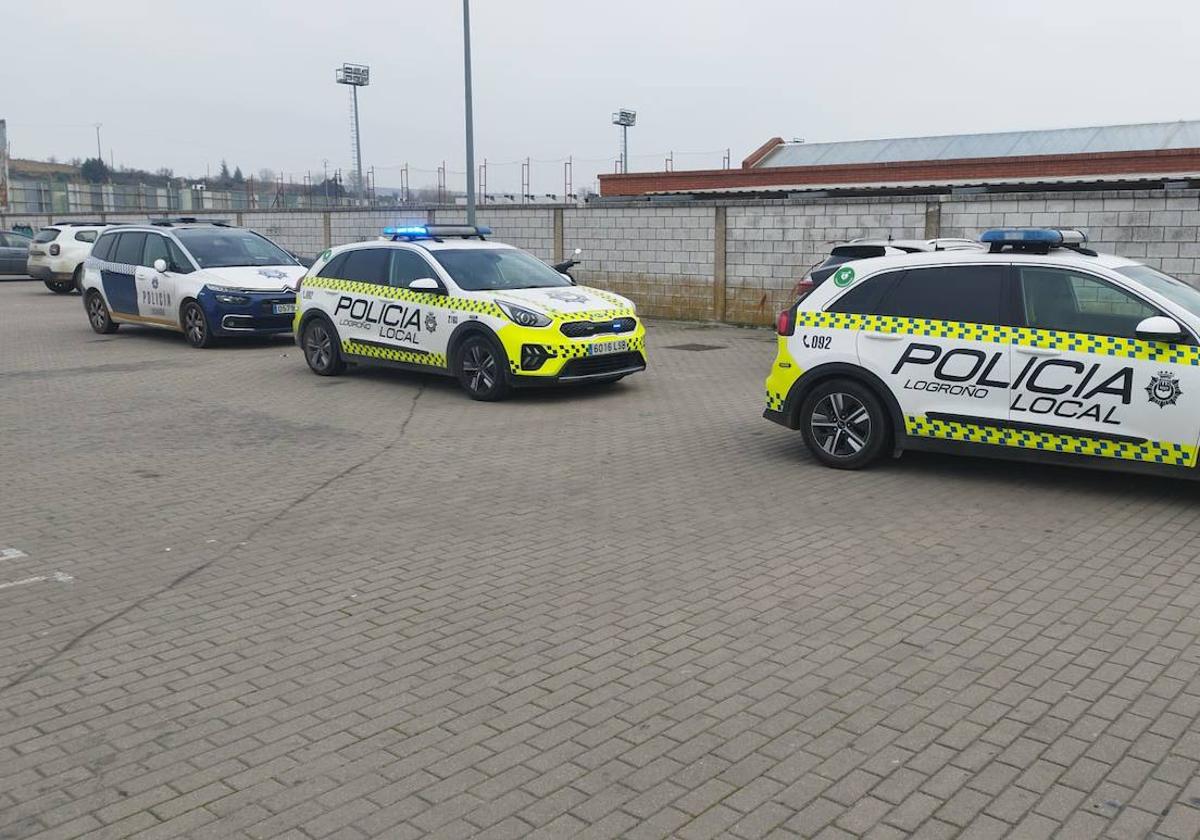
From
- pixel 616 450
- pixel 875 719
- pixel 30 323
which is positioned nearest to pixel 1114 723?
pixel 875 719

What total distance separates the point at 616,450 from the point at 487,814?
5.78m

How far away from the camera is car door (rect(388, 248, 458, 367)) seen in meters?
11.8

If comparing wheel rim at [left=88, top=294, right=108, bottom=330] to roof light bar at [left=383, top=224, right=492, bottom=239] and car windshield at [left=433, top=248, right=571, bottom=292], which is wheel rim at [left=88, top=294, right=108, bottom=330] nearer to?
roof light bar at [left=383, top=224, right=492, bottom=239]

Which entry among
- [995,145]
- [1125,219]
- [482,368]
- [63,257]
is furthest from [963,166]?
[63,257]

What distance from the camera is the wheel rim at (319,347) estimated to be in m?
13.4

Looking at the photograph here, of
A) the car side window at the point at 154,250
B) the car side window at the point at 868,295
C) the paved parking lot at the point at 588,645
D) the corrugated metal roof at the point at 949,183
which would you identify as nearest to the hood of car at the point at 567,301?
the paved parking lot at the point at 588,645

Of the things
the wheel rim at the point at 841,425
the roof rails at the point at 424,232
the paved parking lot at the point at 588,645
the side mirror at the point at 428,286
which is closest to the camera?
the paved parking lot at the point at 588,645

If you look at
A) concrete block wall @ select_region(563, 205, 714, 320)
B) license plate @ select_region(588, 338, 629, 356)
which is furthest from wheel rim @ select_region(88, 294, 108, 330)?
license plate @ select_region(588, 338, 629, 356)

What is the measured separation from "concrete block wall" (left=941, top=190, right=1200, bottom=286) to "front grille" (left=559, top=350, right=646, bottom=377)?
23.4ft

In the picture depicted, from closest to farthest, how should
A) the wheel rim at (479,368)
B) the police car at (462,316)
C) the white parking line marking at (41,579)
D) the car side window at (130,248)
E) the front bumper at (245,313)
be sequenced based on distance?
the white parking line marking at (41,579) < the police car at (462,316) < the wheel rim at (479,368) < the front bumper at (245,313) < the car side window at (130,248)

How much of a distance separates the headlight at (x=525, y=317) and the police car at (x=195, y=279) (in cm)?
621

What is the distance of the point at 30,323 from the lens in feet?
67.2

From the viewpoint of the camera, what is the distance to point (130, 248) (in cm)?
1742

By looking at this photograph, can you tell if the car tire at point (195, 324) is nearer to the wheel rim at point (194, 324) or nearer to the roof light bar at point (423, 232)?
the wheel rim at point (194, 324)
